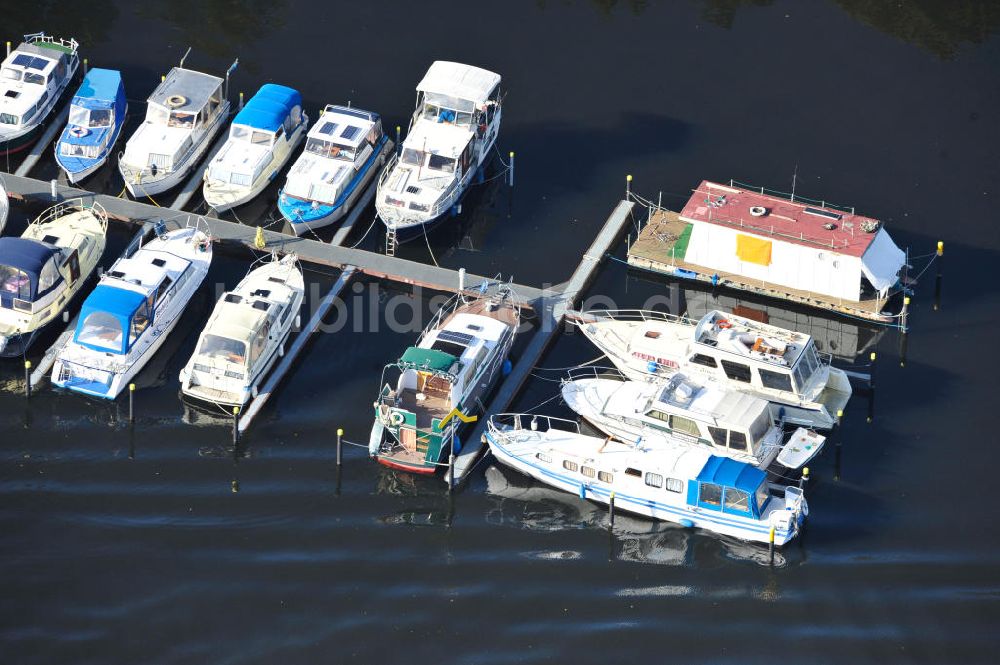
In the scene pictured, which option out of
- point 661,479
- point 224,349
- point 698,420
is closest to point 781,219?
point 698,420

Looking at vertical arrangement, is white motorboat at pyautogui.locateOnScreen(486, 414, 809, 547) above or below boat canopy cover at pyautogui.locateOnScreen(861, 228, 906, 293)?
below

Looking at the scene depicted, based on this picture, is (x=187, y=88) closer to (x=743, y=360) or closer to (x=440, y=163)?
(x=440, y=163)

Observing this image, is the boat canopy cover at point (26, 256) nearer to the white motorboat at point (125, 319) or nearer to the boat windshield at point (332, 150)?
the white motorboat at point (125, 319)

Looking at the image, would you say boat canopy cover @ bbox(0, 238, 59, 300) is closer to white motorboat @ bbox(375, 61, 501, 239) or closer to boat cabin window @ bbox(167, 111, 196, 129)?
boat cabin window @ bbox(167, 111, 196, 129)

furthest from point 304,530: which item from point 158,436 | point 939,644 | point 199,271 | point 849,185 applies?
point 849,185

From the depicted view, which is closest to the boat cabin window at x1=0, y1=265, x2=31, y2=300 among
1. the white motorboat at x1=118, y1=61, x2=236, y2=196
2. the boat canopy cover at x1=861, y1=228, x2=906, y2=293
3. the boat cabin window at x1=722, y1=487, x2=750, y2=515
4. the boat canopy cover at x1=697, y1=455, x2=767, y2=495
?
the white motorboat at x1=118, y1=61, x2=236, y2=196

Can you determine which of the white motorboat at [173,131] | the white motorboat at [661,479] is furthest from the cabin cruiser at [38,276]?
the white motorboat at [661,479]

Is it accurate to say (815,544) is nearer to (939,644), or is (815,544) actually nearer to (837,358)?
(939,644)
